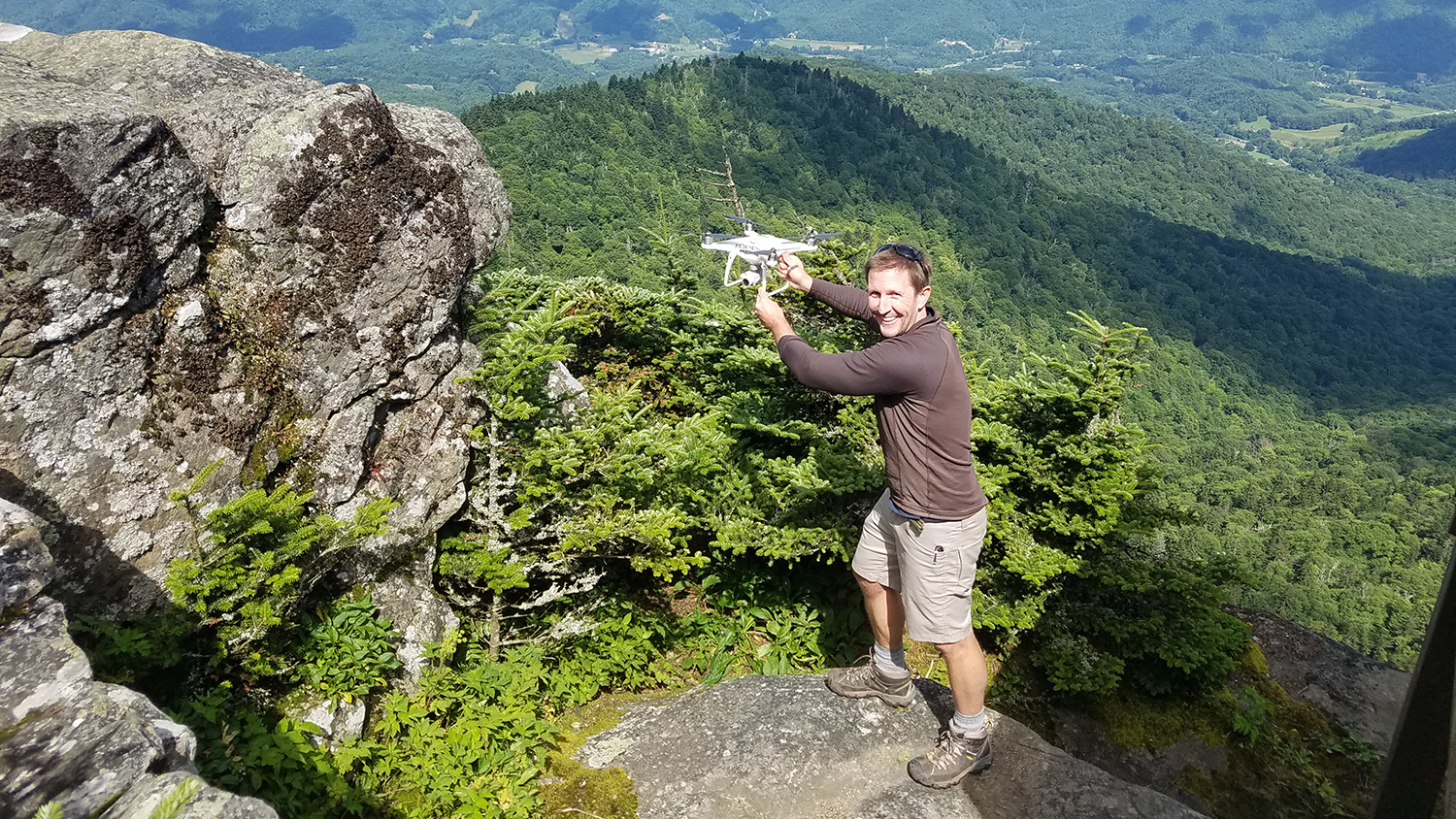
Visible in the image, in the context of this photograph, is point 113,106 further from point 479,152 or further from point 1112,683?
point 1112,683

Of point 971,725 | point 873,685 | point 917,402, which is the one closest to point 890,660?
point 873,685

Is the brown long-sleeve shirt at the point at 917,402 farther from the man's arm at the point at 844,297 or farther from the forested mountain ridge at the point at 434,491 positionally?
the forested mountain ridge at the point at 434,491

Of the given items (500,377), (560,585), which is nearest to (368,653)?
(560,585)

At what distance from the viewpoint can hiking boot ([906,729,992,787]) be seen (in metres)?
4.46

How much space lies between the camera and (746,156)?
143 metres

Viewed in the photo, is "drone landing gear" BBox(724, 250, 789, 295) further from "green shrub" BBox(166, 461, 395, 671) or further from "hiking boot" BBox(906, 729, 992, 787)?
"hiking boot" BBox(906, 729, 992, 787)

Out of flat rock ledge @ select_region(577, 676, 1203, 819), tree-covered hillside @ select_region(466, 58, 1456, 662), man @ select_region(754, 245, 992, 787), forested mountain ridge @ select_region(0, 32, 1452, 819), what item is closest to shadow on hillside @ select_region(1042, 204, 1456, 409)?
tree-covered hillside @ select_region(466, 58, 1456, 662)

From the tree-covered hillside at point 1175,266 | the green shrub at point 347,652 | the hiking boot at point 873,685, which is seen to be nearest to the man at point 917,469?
the hiking boot at point 873,685

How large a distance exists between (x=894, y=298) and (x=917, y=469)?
0.93 m

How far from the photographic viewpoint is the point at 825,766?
4609mm

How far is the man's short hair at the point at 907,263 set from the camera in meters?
4.02

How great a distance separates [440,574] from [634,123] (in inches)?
5063

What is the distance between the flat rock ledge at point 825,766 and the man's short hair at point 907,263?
2.85 meters

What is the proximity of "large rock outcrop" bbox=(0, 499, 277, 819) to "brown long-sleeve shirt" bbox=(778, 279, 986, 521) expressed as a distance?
110 inches
